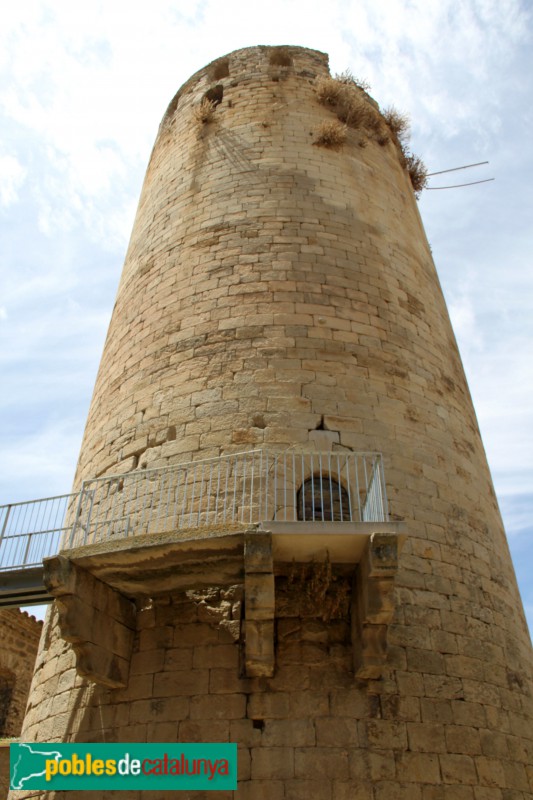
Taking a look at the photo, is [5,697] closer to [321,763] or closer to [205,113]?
[321,763]

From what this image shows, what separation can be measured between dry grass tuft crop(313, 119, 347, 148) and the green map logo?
763 centimetres

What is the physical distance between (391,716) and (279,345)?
362cm

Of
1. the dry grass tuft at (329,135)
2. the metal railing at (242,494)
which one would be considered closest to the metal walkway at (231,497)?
the metal railing at (242,494)

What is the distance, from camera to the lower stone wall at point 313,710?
16.1 ft

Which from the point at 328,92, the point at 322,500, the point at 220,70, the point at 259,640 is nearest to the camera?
the point at 259,640

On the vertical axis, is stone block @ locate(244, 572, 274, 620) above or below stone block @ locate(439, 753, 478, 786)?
above

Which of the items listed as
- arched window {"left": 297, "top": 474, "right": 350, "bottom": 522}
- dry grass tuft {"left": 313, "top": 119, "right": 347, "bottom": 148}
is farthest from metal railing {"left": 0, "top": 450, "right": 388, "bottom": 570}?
dry grass tuft {"left": 313, "top": 119, "right": 347, "bottom": 148}

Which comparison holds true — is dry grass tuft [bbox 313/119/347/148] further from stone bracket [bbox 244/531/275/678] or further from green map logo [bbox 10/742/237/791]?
green map logo [bbox 10/742/237/791]

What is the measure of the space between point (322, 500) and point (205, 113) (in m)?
6.78

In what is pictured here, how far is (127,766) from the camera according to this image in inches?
205

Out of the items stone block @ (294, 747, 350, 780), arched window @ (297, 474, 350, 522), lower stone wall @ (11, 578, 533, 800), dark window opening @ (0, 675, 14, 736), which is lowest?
stone block @ (294, 747, 350, 780)

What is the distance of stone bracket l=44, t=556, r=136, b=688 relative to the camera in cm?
525

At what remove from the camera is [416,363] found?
25.5 ft

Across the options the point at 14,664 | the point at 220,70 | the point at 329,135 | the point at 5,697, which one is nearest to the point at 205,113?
the point at 220,70
